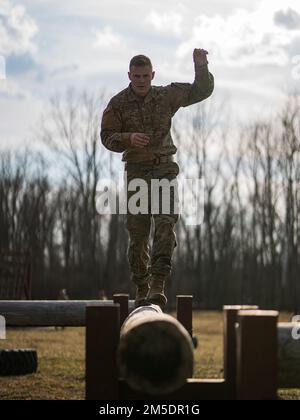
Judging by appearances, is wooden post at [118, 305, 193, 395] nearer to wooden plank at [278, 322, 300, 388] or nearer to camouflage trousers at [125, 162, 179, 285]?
wooden plank at [278, 322, 300, 388]

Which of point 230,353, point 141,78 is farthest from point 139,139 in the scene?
point 230,353

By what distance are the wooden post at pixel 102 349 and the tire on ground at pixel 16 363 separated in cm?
1038

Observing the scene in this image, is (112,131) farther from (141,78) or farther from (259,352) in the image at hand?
(259,352)

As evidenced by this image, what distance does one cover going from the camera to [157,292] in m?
5.45

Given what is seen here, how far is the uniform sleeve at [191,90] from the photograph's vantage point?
5.90 m

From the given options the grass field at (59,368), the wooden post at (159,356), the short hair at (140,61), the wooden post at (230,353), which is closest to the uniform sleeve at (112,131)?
the short hair at (140,61)

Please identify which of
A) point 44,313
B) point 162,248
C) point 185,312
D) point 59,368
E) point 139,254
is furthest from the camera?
point 59,368

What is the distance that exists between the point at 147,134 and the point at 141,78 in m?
0.41

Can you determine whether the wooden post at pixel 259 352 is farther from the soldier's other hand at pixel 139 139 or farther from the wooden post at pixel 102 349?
the soldier's other hand at pixel 139 139

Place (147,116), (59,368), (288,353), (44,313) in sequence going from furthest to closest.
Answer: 1. (59,368)
2. (44,313)
3. (147,116)
4. (288,353)

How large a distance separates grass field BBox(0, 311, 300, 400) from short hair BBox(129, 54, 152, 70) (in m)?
6.52

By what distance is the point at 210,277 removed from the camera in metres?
58.5

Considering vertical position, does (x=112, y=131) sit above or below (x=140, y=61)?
below

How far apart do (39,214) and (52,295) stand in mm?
7857
